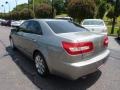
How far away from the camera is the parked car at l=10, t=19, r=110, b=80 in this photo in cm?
477

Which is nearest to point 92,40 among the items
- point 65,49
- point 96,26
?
point 65,49

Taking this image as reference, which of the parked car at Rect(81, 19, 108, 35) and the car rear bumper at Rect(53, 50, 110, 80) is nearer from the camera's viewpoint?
the car rear bumper at Rect(53, 50, 110, 80)

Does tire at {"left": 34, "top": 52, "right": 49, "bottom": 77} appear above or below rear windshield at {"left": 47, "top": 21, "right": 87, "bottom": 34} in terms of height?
below

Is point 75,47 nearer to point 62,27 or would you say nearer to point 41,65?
point 62,27

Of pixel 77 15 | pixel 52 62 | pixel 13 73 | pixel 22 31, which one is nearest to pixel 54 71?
pixel 52 62

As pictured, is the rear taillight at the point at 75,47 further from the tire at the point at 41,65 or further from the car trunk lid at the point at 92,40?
the tire at the point at 41,65

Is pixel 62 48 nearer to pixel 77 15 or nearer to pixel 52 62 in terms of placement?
pixel 52 62

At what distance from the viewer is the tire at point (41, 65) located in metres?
5.63

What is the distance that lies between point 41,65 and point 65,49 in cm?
131

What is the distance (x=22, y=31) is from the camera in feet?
25.1

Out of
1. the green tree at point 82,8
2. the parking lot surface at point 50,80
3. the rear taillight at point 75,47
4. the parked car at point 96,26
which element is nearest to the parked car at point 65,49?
the rear taillight at point 75,47

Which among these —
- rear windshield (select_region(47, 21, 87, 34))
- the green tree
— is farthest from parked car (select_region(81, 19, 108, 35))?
the green tree

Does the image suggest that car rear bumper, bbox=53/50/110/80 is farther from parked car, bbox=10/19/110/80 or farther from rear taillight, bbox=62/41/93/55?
rear taillight, bbox=62/41/93/55

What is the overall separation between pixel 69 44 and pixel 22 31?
3282 millimetres
